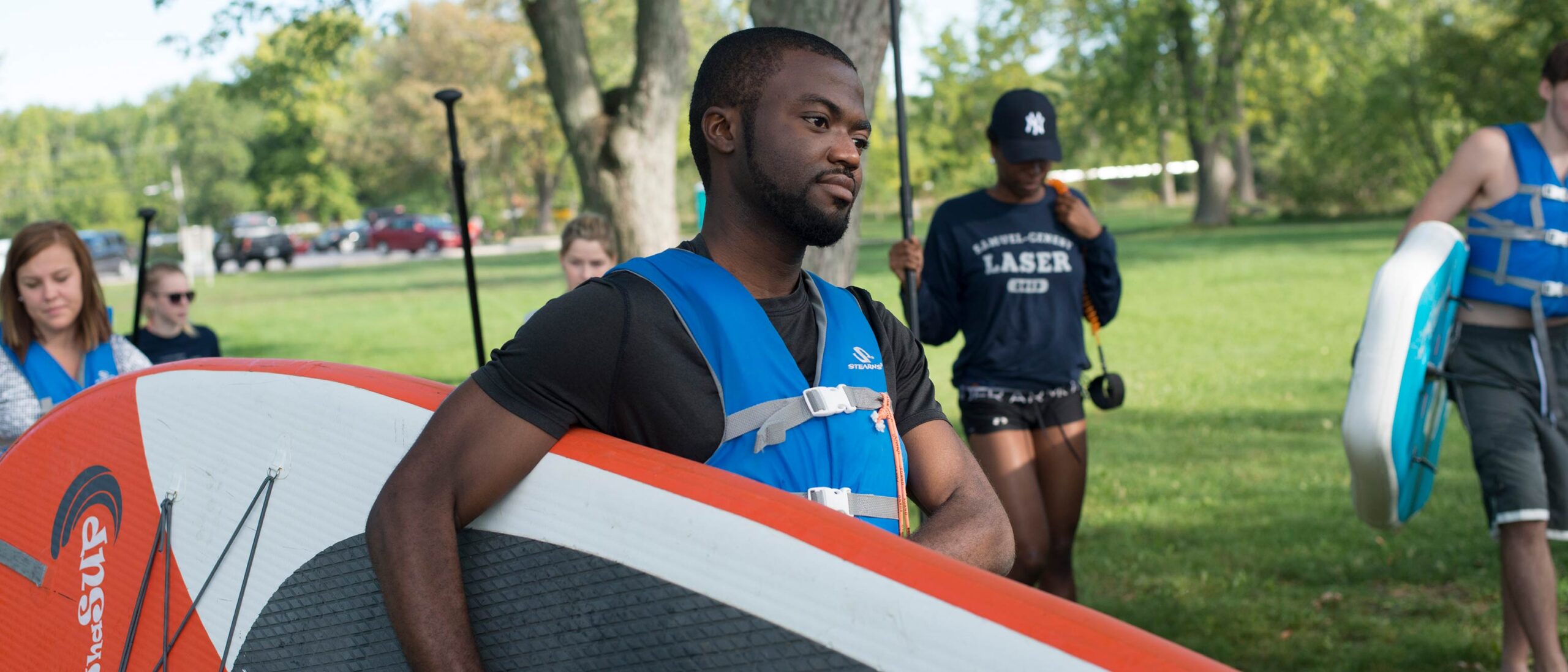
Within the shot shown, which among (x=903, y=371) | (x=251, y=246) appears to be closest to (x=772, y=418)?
(x=903, y=371)

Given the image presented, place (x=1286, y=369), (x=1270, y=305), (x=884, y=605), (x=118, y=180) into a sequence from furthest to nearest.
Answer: (x=118, y=180) → (x=1270, y=305) → (x=1286, y=369) → (x=884, y=605)

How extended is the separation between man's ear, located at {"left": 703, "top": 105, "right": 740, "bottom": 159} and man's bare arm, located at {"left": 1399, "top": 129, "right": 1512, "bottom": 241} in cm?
333

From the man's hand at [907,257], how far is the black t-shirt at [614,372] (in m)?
2.69

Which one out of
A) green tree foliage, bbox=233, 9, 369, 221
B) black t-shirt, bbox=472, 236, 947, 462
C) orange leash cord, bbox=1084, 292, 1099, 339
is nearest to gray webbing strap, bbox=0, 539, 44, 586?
black t-shirt, bbox=472, 236, 947, 462

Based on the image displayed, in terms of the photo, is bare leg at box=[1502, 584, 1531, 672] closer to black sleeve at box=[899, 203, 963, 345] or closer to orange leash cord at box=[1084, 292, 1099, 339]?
orange leash cord at box=[1084, 292, 1099, 339]

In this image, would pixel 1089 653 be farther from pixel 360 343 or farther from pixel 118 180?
pixel 118 180

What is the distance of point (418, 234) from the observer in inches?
2032

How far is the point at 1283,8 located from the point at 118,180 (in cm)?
8457

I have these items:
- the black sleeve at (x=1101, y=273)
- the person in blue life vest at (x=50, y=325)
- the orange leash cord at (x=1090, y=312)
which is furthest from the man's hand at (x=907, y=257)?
the person in blue life vest at (x=50, y=325)

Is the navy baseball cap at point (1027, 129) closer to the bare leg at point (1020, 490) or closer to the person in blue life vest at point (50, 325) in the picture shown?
the bare leg at point (1020, 490)

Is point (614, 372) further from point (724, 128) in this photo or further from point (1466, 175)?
point (1466, 175)

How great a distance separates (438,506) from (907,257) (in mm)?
3073

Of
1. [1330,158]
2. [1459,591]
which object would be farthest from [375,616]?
[1330,158]

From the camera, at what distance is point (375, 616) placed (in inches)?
83.4
